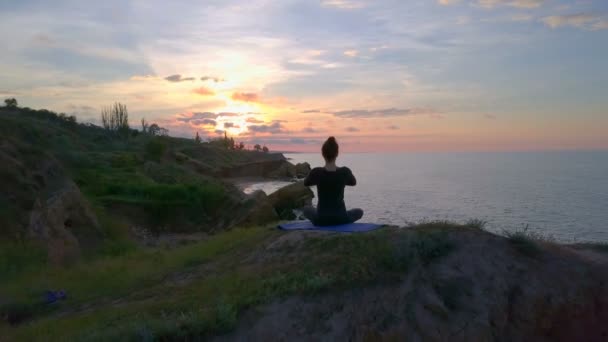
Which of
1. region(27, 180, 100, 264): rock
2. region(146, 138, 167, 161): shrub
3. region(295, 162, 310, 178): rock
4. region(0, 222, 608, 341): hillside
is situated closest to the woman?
region(0, 222, 608, 341): hillside

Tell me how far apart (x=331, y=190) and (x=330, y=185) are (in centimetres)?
9

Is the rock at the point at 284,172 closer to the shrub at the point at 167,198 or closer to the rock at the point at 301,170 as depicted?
the rock at the point at 301,170

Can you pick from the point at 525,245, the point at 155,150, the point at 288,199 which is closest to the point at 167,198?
the point at 288,199

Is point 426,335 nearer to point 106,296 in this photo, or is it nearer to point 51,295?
point 106,296

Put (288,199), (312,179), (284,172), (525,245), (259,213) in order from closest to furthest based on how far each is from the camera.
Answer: (525,245)
(312,179)
(259,213)
(288,199)
(284,172)

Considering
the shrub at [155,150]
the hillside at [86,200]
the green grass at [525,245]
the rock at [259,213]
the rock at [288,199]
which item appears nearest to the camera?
the green grass at [525,245]

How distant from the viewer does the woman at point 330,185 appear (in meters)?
8.59

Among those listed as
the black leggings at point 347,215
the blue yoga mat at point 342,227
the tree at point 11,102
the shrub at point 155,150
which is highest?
the tree at point 11,102

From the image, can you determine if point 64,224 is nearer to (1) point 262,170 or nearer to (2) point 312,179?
(2) point 312,179

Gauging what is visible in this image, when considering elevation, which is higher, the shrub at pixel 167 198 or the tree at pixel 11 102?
the tree at pixel 11 102

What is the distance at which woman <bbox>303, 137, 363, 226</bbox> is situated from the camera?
8586 millimetres

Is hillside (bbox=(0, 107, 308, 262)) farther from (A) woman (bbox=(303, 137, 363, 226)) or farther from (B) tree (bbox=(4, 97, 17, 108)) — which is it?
(B) tree (bbox=(4, 97, 17, 108))

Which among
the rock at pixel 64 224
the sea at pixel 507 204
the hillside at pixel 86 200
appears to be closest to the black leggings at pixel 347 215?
the rock at pixel 64 224

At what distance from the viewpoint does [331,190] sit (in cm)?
862
